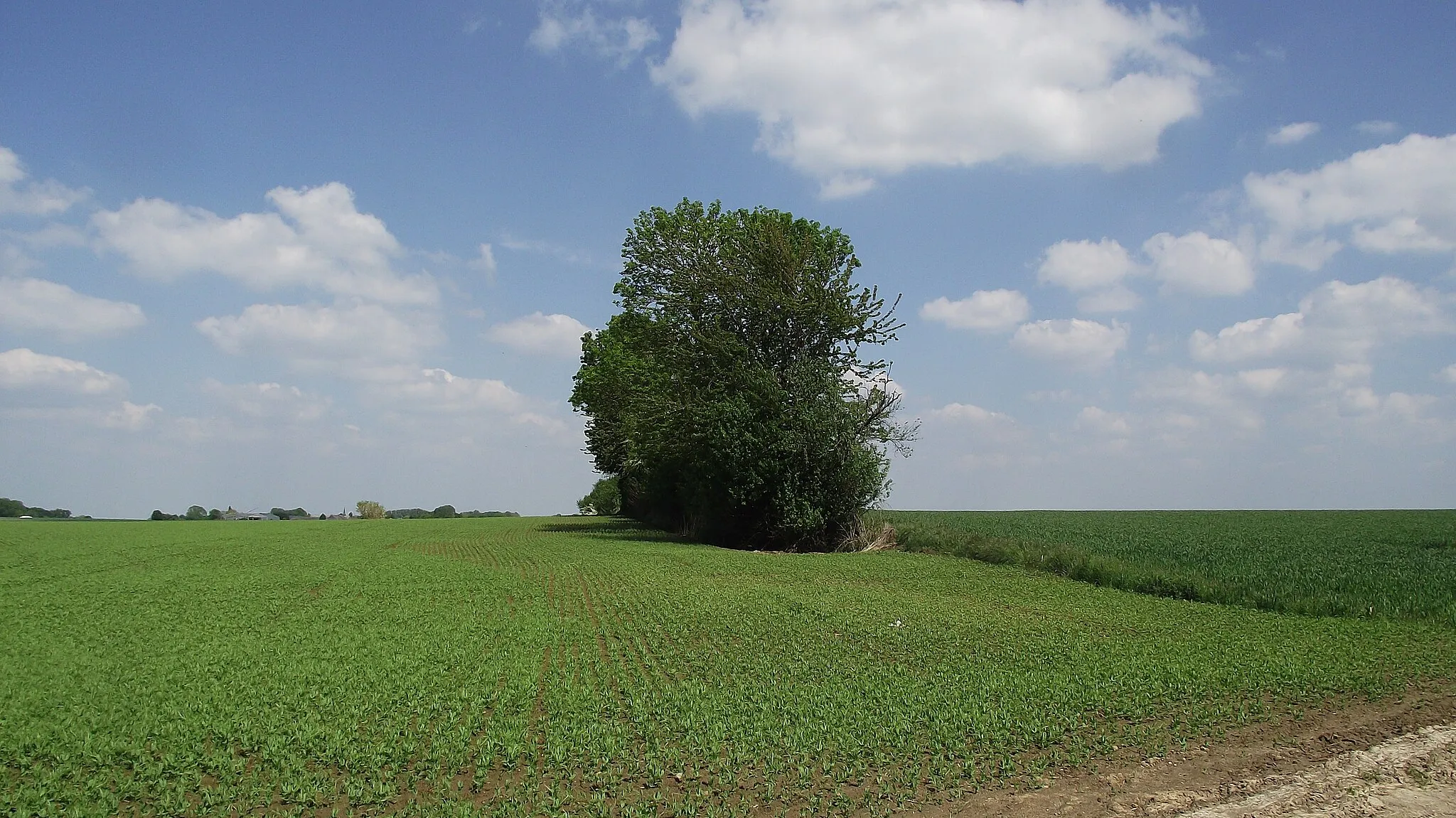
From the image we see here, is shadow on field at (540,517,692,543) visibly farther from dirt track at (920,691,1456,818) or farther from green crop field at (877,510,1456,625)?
dirt track at (920,691,1456,818)

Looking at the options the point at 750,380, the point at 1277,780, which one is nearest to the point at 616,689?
the point at 1277,780

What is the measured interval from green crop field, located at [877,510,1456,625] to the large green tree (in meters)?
4.42

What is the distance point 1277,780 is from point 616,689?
6218 mm

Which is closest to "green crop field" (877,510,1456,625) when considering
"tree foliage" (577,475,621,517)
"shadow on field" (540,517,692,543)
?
"shadow on field" (540,517,692,543)

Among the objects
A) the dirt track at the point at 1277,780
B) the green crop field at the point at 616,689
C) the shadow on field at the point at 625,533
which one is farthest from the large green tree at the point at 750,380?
the dirt track at the point at 1277,780

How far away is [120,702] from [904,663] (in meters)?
A: 8.74

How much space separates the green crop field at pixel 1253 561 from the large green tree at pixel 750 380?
14.5 feet

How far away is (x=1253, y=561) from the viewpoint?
2028 cm

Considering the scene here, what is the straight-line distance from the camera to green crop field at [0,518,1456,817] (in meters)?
6.40

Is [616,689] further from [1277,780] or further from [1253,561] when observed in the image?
[1253,561]

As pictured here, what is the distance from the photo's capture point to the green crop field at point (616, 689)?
640 centimetres

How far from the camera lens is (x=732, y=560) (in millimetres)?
26453

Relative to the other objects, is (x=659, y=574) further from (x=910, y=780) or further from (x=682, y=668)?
(x=910, y=780)

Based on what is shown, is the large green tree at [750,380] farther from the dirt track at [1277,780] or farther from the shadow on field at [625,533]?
the dirt track at [1277,780]
